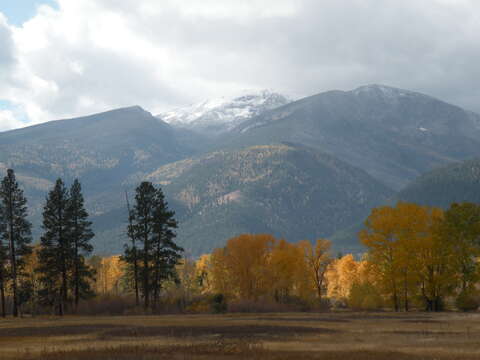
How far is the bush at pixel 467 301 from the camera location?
78.1 metres

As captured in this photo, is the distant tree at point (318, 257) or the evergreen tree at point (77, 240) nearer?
the evergreen tree at point (77, 240)

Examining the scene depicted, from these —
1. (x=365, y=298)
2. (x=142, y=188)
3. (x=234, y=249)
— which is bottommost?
(x=365, y=298)

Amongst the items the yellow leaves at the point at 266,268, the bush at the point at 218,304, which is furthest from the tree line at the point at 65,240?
the yellow leaves at the point at 266,268

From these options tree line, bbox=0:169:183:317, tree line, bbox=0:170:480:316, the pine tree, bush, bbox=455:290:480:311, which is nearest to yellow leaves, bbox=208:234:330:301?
tree line, bbox=0:170:480:316

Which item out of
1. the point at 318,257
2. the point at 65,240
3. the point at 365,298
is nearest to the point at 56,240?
the point at 65,240

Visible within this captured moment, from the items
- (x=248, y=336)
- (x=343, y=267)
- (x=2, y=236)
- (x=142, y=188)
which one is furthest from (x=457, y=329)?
(x=343, y=267)

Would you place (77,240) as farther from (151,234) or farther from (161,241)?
(161,241)

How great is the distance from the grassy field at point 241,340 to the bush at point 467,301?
2459 centimetres

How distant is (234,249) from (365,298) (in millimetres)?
26252

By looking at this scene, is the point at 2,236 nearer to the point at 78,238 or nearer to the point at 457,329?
the point at 78,238

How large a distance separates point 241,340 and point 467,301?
5289 centimetres

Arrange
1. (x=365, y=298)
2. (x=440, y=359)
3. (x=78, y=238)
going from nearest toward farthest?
1. (x=440, y=359)
2. (x=78, y=238)
3. (x=365, y=298)

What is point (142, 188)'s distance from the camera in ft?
249

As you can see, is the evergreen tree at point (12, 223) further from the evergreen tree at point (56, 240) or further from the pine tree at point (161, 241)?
the pine tree at point (161, 241)
